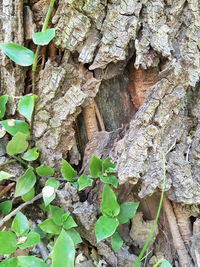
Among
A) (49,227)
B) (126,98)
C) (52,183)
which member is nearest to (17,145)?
(52,183)

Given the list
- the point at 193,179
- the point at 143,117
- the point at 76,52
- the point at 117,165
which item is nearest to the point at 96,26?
the point at 76,52

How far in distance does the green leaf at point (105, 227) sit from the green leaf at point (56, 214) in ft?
0.40

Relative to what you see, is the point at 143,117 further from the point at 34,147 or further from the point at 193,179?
the point at 34,147

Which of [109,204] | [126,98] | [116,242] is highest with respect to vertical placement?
[126,98]

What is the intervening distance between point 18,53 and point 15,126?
8.7 inches

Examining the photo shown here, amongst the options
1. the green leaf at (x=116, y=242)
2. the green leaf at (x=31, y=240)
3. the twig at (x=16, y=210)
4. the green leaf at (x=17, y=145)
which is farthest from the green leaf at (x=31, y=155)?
the green leaf at (x=116, y=242)

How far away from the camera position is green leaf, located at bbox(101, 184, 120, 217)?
3.06 ft

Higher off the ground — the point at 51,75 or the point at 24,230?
the point at 51,75

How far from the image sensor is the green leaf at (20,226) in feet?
2.95

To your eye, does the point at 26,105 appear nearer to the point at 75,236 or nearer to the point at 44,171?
the point at 44,171

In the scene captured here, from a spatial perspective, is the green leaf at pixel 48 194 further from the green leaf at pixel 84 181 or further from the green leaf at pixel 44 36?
the green leaf at pixel 44 36

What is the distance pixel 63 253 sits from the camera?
0.81 metres

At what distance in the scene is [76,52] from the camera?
99cm

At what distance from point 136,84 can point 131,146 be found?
0.71 feet
